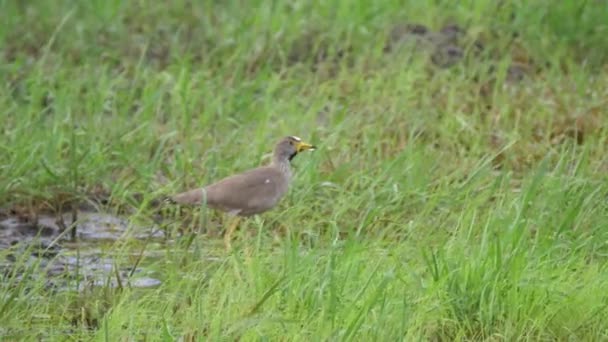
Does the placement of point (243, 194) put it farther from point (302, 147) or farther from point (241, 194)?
point (302, 147)

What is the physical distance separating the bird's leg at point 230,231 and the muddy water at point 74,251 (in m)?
0.36

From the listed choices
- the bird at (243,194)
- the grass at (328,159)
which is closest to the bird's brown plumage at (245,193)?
the bird at (243,194)

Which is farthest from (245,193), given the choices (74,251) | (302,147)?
(74,251)

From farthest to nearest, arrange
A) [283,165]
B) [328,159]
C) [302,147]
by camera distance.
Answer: [328,159] < [302,147] < [283,165]

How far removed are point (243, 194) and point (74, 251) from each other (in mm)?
909

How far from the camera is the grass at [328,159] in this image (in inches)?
244

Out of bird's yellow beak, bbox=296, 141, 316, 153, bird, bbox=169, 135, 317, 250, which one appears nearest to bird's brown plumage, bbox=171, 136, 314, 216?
bird, bbox=169, 135, 317, 250

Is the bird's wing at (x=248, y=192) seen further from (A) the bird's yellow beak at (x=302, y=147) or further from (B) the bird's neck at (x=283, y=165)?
(A) the bird's yellow beak at (x=302, y=147)

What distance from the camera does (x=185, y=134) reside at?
9352 mm

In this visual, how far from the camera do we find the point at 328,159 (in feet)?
28.9

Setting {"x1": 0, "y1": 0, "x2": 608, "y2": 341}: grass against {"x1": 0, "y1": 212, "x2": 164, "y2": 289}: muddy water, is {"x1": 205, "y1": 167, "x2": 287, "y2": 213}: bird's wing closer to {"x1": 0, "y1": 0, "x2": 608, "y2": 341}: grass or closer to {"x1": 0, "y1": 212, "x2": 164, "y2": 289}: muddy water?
{"x1": 0, "y1": 0, "x2": 608, "y2": 341}: grass

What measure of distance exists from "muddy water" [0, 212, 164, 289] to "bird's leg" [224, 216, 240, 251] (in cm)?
36

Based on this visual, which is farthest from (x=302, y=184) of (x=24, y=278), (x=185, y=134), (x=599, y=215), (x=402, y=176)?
(x=24, y=278)

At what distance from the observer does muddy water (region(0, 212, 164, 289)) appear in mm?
6945
